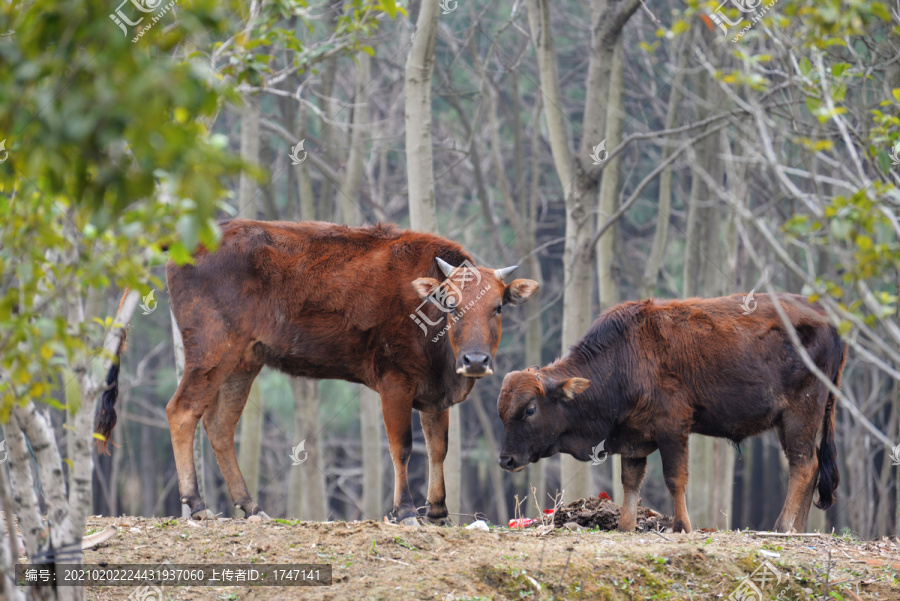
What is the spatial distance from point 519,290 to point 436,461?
1.69 metres

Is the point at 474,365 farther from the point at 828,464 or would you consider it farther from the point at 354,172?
the point at 354,172

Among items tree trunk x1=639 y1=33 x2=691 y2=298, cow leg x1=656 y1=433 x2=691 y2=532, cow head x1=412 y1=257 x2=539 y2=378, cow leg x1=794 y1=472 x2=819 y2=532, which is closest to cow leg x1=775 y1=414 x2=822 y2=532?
cow leg x1=794 y1=472 x2=819 y2=532

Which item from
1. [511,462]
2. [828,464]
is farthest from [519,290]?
[828,464]

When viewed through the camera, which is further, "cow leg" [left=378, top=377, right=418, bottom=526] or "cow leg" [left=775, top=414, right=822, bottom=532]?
"cow leg" [left=775, top=414, right=822, bottom=532]

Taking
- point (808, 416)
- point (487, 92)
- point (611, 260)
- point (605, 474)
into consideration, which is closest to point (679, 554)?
point (808, 416)

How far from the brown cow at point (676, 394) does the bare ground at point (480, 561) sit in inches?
48.2

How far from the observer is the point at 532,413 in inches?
297

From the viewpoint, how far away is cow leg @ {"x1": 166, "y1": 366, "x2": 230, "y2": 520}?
7.10 metres

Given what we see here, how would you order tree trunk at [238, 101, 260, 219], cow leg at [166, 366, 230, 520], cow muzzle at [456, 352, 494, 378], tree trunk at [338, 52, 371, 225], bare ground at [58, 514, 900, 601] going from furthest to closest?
tree trunk at [338, 52, 371, 225], tree trunk at [238, 101, 260, 219], cow leg at [166, 366, 230, 520], cow muzzle at [456, 352, 494, 378], bare ground at [58, 514, 900, 601]

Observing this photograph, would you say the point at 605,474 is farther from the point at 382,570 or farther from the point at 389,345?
the point at 382,570

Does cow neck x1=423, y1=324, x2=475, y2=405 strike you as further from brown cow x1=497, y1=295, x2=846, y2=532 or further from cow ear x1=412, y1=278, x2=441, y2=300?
cow ear x1=412, y1=278, x2=441, y2=300

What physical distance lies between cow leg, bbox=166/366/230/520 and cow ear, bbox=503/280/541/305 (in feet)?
8.52

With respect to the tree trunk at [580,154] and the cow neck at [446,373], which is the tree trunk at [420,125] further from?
the cow neck at [446,373]

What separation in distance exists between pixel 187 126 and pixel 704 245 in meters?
13.2
